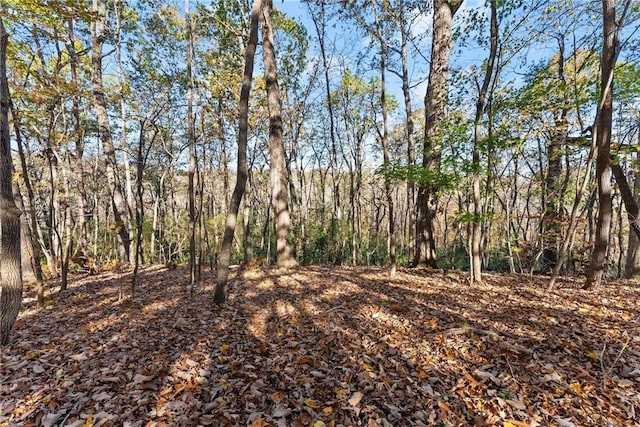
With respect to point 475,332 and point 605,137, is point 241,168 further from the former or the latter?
point 605,137

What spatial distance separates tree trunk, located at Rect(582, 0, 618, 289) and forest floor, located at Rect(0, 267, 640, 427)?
1.72 feet

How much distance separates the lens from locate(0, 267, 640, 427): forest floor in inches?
103

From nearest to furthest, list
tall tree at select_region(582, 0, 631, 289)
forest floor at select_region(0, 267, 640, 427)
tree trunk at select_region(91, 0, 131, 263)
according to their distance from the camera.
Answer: forest floor at select_region(0, 267, 640, 427) < tall tree at select_region(582, 0, 631, 289) < tree trunk at select_region(91, 0, 131, 263)

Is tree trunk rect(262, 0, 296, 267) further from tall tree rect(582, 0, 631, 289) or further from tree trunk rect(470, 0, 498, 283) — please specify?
tall tree rect(582, 0, 631, 289)

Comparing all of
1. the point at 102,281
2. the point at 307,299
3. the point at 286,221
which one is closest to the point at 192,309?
the point at 307,299

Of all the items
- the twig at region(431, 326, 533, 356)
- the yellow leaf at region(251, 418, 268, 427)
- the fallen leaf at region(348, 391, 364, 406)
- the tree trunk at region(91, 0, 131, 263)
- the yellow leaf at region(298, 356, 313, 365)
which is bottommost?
the yellow leaf at region(251, 418, 268, 427)

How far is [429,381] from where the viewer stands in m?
2.98

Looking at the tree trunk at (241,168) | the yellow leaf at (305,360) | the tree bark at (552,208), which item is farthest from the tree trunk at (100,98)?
the tree bark at (552,208)

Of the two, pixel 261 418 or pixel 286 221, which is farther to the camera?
pixel 286 221

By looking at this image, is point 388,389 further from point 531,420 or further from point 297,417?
point 531,420

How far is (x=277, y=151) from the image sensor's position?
25.9ft

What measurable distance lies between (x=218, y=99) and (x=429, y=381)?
14068 millimetres

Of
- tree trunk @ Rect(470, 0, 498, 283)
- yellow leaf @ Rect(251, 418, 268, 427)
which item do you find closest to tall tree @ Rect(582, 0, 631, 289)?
tree trunk @ Rect(470, 0, 498, 283)

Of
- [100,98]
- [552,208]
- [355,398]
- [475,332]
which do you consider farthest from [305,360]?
[100,98]
